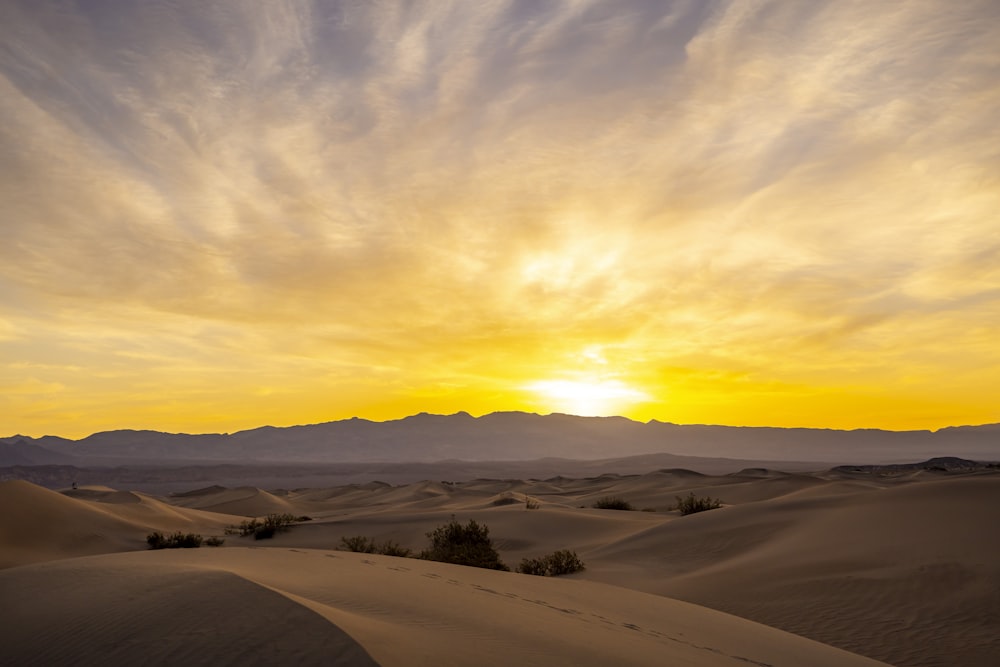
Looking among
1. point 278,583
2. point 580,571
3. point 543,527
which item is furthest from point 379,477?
point 278,583

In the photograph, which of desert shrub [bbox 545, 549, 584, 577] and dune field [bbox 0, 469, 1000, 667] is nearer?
dune field [bbox 0, 469, 1000, 667]

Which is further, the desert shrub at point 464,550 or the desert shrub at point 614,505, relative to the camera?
the desert shrub at point 614,505

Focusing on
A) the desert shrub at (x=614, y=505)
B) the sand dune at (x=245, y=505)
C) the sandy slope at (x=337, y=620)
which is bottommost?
the sand dune at (x=245, y=505)

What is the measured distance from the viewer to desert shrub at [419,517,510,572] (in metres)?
12.1

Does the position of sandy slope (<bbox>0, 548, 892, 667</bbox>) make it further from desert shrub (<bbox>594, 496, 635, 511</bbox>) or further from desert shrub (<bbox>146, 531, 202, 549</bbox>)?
desert shrub (<bbox>594, 496, 635, 511</bbox>)

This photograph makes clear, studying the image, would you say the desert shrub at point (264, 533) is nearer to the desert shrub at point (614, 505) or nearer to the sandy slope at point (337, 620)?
the sandy slope at point (337, 620)

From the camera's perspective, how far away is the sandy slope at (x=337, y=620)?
13.5 feet

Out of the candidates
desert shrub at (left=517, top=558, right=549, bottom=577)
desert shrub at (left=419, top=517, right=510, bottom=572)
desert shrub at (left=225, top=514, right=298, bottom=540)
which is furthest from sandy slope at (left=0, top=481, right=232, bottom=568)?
desert shrub at (left=517, top=558, right=549, bottom=577)

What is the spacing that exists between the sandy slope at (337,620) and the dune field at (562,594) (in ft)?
0.08

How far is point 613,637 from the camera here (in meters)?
6.04

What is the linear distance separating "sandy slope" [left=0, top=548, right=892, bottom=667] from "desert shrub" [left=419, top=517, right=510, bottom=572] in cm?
303

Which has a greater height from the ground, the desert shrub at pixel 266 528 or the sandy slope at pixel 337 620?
the sandy slope at pixel 337 620

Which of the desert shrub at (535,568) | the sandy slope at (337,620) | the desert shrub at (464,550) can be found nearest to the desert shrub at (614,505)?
the desert shrub at (464,550)

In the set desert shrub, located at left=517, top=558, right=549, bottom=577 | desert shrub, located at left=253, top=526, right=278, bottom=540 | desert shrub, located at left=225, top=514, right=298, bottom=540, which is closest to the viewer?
desert shrub, located at left=517, top=558, right=549, bottom=577
